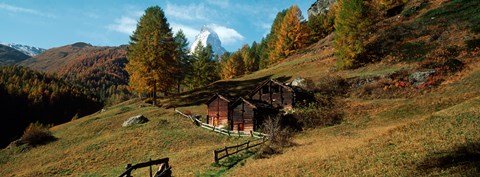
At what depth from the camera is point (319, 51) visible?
8088 cm

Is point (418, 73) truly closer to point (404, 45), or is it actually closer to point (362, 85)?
point (362, 85)

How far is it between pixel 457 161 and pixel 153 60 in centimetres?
5114

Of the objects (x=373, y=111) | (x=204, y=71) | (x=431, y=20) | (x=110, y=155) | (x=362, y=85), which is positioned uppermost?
(x=431, y=20)

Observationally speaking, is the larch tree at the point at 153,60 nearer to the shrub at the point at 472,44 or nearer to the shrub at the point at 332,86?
the shrub at the point at 332,86

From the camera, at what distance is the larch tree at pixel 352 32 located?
196 ft

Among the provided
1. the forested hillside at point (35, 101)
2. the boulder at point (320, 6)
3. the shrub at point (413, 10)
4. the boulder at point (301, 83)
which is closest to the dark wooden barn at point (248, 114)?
the boulder at point (301, 83)

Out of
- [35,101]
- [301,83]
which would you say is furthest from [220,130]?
[35,101]

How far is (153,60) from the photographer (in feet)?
192

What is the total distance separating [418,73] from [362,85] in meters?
7.85

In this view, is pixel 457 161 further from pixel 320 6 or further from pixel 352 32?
pixel 320 6

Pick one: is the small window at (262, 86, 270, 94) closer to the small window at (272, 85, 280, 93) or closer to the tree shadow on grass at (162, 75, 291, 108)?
the small window at (272, 85, 280, 93)

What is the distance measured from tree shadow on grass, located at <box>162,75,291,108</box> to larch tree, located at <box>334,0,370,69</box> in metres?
11.6

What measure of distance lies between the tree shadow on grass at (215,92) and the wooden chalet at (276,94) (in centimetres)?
607

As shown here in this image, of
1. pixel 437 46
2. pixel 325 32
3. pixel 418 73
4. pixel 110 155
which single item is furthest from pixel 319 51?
pixel 110 155
